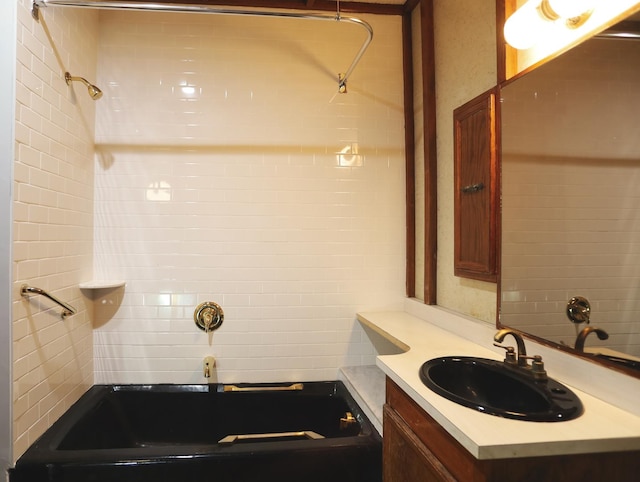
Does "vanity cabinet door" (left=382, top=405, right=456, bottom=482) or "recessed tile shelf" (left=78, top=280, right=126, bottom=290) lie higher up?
"recessed tile shelf" (left=78, top=280, right=126, bottom=290)

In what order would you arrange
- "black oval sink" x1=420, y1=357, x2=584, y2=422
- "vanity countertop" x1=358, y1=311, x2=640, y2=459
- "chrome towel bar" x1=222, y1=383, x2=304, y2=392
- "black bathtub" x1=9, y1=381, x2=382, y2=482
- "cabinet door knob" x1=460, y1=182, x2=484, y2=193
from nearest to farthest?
"vanity countertop" x1=358, y1=311, x2=640, y2=459
"black oval sink" x1=420, y1=357, x2=584, y2=422
"black bathtub" x1=9, y1=381, x2=382, y2=482
"cabinet door knob" x1=460, y1=182, x2=484, y2=193
"chrome towel bar" x1=222, y1=383, x2=304, y2=392

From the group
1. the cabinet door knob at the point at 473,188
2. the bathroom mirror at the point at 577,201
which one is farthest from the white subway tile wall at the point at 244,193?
the bathroom mirror at the point at 577,201

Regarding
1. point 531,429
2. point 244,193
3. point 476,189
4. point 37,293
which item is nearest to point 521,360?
point 531,429

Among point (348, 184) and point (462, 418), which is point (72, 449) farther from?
point (348, 184)

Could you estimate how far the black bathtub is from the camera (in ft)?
4.87

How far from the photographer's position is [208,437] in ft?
7.08

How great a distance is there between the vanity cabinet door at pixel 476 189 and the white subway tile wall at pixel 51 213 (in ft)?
6.35

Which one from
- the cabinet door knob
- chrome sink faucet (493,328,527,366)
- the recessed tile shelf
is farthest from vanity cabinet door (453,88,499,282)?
the recessed tile shelf

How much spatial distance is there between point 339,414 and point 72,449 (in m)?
1.30

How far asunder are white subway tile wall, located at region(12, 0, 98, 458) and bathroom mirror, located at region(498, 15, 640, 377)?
6.45 ft

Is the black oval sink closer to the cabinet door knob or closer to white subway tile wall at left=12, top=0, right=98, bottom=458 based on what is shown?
the cabinet door knob

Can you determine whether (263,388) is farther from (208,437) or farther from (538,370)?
(538,370)

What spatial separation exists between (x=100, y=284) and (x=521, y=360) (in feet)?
6.80

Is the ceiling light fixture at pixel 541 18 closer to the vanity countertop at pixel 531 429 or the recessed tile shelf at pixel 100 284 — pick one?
the vanity countertop at pixel 531 429
